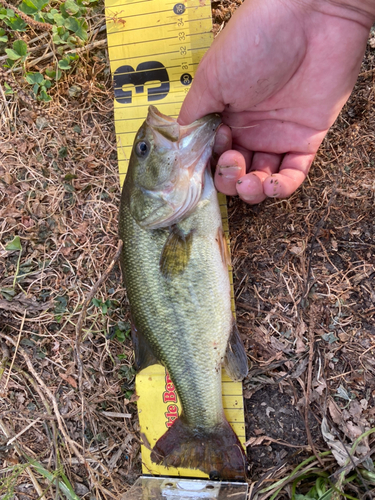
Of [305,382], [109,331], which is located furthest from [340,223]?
[109,331]

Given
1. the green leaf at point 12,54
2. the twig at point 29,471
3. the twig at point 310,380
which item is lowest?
the twig at point 29,471

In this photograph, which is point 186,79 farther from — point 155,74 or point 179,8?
point 179,8

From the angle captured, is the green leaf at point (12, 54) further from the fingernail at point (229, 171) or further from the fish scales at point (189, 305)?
the fingernail at point (229, 171)

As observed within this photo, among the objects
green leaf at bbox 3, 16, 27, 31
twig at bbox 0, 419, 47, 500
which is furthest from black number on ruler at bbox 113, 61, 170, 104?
twig at bbox 0, 419, 47, 500

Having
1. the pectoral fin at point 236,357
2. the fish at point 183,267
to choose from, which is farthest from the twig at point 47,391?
the pectoral fin at point 236,357

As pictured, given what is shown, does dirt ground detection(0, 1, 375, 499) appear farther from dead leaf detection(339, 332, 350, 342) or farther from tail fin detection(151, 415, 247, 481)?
tail fin detection(151, 415, 247, 481)

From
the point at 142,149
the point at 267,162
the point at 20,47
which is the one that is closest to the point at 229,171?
the point at 267,162
